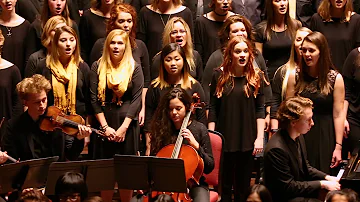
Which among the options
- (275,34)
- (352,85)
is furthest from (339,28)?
(352,85)

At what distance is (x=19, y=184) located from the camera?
4684 mm

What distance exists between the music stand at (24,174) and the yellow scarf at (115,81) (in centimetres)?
96

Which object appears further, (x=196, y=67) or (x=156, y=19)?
(x=156, y=19)

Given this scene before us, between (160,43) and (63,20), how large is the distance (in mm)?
814

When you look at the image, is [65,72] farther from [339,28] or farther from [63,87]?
[339,28]

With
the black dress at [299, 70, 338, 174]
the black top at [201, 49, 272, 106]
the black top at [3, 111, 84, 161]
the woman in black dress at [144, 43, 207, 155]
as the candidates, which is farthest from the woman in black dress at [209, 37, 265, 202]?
the black top at [3, 111, 84, 161]

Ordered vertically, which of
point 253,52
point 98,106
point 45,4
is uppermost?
point 45,4

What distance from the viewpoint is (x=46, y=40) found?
19.4 ft

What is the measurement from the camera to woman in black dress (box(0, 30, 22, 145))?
575 centimetres

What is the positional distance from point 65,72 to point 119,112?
0.47 metres

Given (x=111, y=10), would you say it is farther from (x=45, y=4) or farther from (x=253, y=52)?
(x=253, y=52)

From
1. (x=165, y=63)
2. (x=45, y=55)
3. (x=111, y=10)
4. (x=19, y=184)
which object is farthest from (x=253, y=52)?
(x=19, y=184)

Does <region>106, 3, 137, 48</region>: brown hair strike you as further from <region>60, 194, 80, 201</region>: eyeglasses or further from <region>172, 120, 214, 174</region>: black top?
<region>60, 194, 80, 201</region>: eyeglasses

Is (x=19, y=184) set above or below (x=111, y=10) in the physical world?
below
